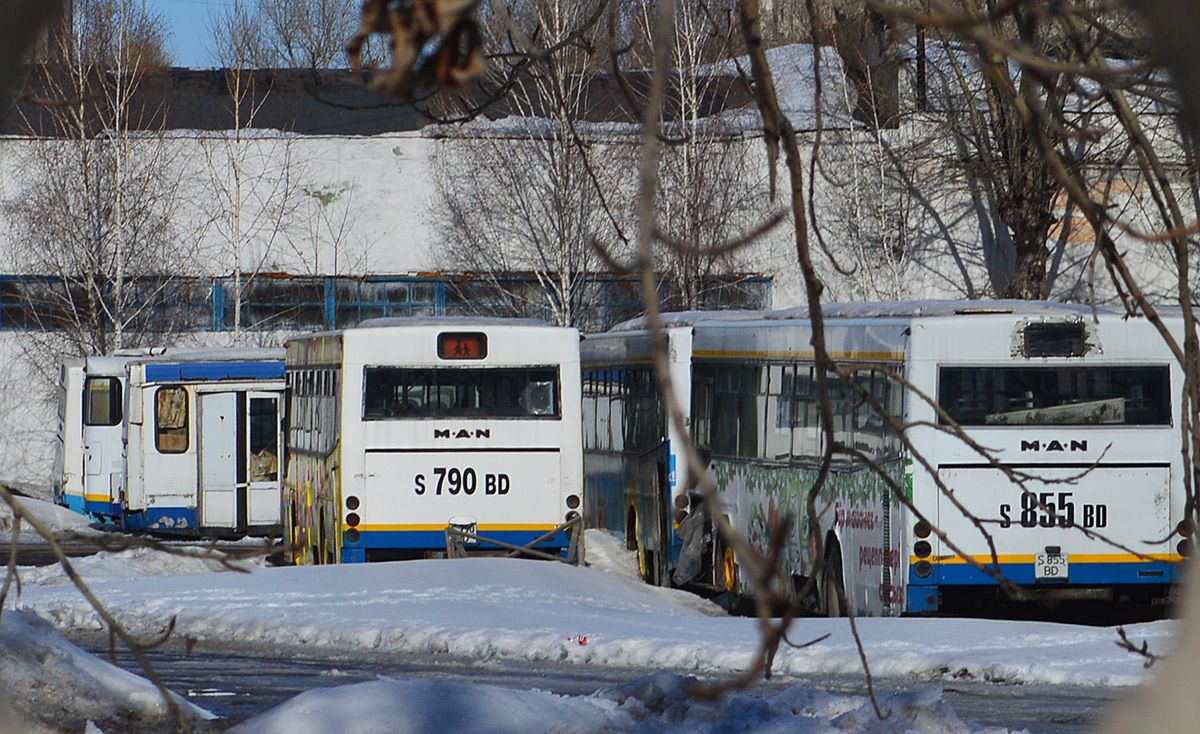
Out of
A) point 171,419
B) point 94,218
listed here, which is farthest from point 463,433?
point 94,218

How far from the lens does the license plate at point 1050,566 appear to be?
13.9 metres

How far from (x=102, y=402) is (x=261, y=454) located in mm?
4451

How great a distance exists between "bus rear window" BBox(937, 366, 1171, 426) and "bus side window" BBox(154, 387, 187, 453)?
1632 cm

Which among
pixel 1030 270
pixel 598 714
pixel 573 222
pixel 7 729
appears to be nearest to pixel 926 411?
pixel 598 714

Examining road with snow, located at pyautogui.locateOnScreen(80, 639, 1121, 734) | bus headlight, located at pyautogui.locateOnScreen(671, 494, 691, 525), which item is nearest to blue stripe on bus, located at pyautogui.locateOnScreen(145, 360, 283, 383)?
bus headlight, located at pyautogui.locateOnScreen(671, 494, 691, 525)

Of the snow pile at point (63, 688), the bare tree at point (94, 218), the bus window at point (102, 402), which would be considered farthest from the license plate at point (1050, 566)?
the bare tree at point (94, 218)

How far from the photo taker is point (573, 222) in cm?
3578

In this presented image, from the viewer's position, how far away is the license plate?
1392 centimetres

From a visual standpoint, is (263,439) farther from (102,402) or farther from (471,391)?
(471,391)

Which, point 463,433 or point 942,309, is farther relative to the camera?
point 463,433

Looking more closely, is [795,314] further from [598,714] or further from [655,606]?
[598,714]

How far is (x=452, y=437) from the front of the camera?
1784cm

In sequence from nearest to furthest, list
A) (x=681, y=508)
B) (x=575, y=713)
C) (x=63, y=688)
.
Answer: (x=63, y=688) → (x=575, y=713) → (x=681, y=508)

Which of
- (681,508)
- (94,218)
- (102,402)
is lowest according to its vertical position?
(681,508)
